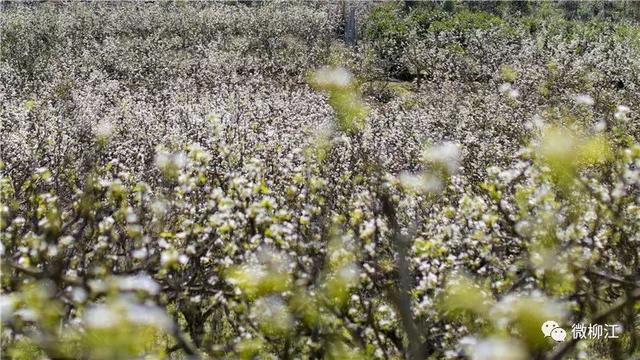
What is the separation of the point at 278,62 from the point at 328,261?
2838 cm

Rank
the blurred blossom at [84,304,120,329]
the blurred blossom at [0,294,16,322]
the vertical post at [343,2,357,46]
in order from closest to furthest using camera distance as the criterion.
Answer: the blurred blossom at [84,304,120,329] → the blurred blossom at [0,294,16,322] → the vertical post at [343,2,357,46]

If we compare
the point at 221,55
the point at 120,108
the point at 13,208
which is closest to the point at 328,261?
the point at 13,208

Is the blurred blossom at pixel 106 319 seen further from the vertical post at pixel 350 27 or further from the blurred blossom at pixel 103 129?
the vertical post at pixel 350 27

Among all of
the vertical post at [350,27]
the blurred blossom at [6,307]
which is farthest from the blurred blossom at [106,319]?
the vertical post at [350,27]

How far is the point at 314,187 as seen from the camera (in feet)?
26.4

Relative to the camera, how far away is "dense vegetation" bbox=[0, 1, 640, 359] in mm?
4305

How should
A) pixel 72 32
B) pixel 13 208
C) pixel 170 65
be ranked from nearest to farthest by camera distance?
pixel 13 208
pixel 170 65
pixel 72 32

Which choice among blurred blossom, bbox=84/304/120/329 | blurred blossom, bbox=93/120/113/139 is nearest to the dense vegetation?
blurred blossom, bbox=84/304/120/329

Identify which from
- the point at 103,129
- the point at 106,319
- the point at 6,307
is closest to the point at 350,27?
the point at 103,129

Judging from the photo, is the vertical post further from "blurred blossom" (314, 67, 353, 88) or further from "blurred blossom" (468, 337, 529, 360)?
"blurred blossom" (468, 337, 529, 360)

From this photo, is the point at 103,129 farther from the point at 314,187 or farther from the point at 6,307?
the point at 6,307

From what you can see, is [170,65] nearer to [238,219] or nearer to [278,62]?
[278,62]

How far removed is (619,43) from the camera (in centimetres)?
2795

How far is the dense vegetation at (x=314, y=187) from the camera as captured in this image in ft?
14.1
